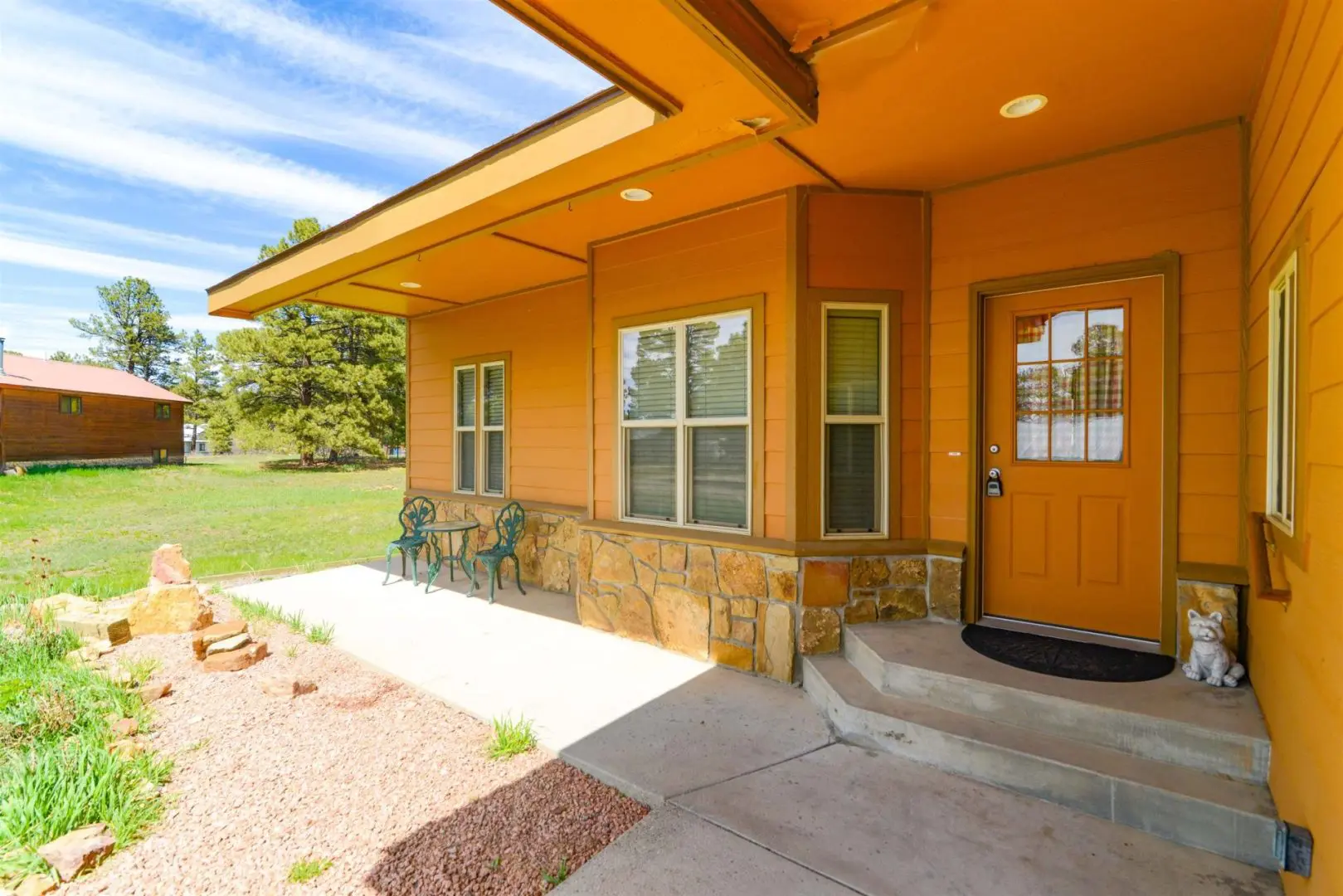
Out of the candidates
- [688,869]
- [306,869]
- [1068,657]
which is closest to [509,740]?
[306,869]

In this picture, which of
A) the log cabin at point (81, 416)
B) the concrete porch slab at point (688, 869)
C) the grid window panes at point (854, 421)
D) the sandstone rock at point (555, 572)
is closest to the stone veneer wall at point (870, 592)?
the grid window panes at point (854, 421)

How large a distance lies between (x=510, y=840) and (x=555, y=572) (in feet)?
11.5

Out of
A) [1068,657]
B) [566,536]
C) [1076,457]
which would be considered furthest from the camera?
[566,536]

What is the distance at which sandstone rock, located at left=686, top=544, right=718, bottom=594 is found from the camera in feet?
12.1

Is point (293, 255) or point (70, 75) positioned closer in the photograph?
point (293, 255)

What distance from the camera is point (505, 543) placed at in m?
5.62

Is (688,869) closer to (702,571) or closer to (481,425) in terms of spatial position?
(702,571)

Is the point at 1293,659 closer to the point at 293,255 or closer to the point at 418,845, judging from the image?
the point at 418,845

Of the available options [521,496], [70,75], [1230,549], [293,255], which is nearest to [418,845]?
[1230,549]

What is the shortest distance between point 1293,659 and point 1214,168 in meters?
2.26

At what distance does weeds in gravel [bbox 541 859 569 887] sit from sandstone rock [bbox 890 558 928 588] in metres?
2.32

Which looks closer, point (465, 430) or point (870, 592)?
point (870, 592)

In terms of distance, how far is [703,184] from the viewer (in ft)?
11.0

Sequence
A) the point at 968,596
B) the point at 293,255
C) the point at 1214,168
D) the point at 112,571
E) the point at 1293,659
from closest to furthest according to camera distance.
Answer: the point at 1293,659, the point at 1214,168, the point at 968,596, the point at 293,255, the point at 112,571
